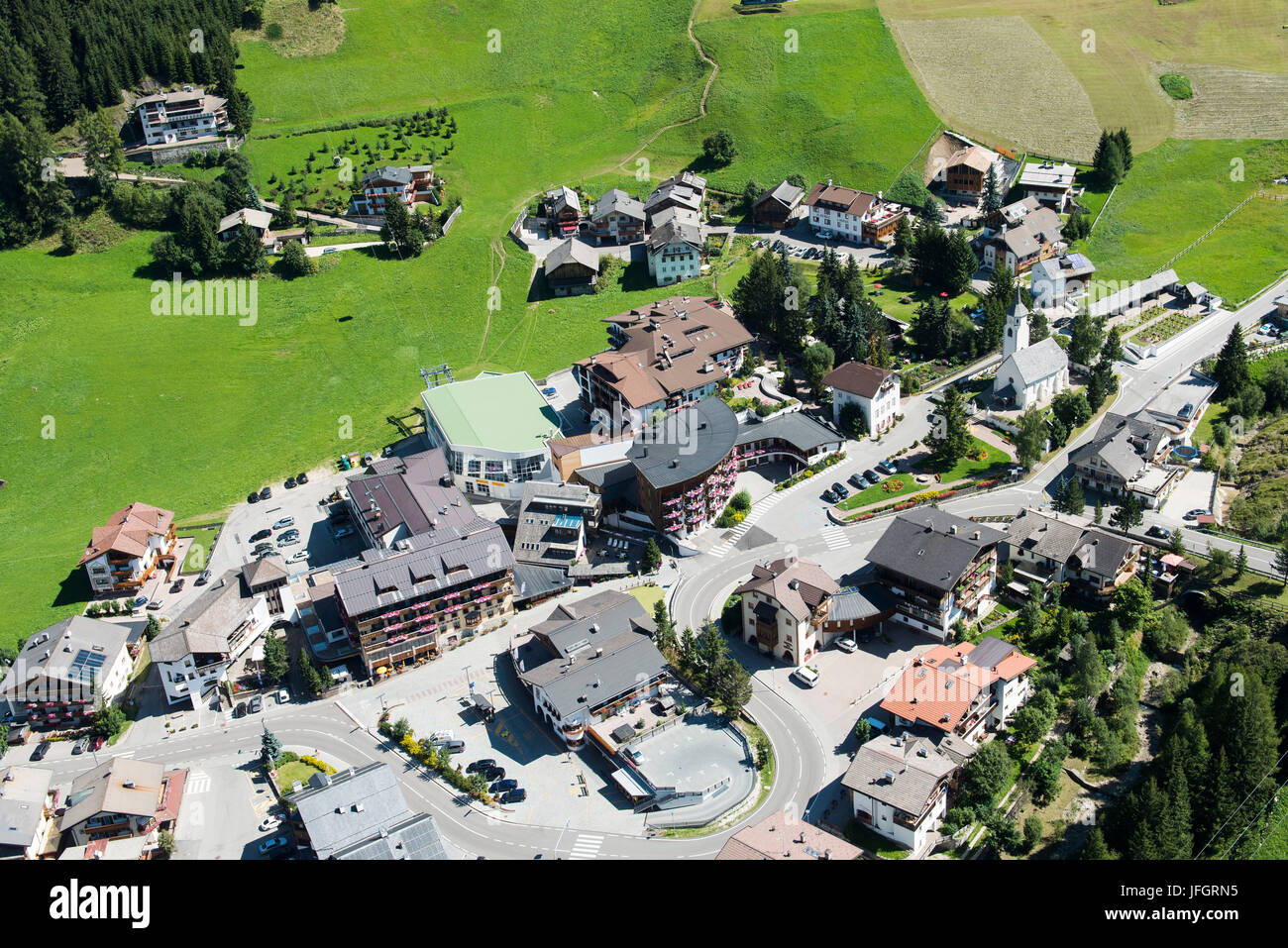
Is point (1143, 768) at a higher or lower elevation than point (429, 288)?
lower

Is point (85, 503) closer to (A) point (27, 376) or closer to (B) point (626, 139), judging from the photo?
(A) point (27, 376)

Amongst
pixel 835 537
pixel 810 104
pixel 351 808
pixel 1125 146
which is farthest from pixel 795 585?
pixel 810 104

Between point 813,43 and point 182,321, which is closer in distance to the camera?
point 182,321

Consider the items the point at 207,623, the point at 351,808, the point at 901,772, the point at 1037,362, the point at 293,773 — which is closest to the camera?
the point at 351,808

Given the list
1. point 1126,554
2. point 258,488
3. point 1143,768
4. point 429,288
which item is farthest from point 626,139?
point 1143,768

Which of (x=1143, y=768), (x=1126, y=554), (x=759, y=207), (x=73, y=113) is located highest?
(x=73, y=113)

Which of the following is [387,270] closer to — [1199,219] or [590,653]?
[590,653]
